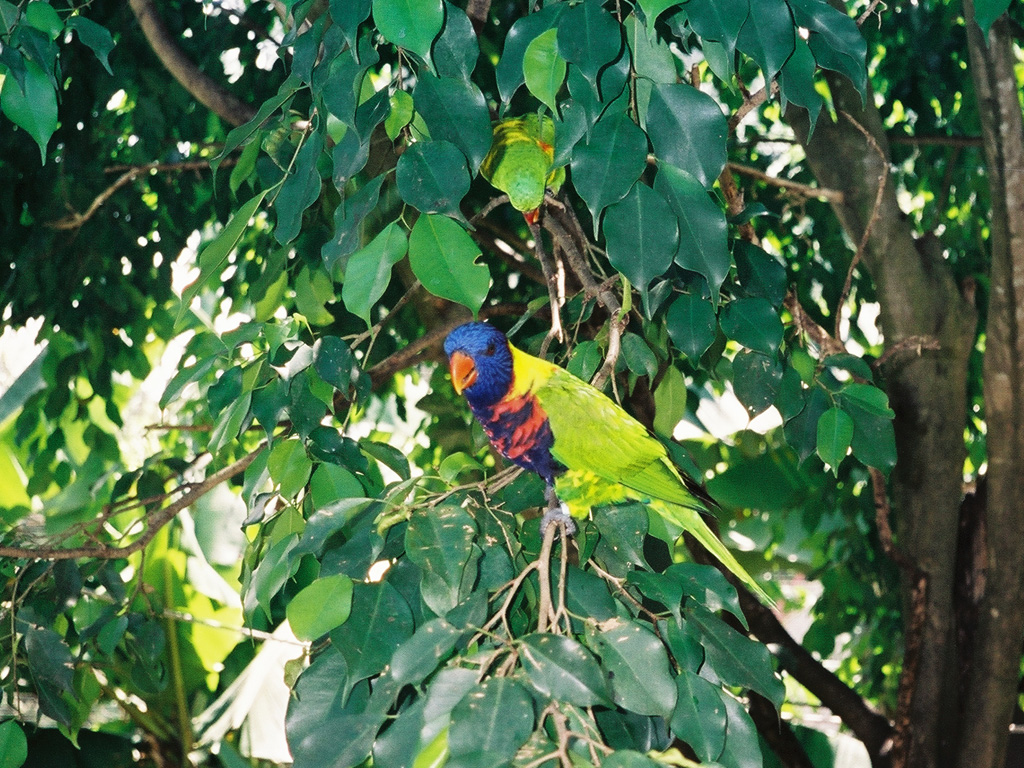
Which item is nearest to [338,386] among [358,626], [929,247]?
[358,626]

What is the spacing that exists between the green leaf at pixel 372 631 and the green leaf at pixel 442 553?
0.04 meters

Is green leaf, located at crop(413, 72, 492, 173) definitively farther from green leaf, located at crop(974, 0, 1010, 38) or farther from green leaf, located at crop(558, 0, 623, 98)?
green leaf, located at crop(974, 0, 1010, 38)

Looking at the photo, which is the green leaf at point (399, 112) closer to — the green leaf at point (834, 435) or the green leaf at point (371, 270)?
the green leaf at point (371, 270)

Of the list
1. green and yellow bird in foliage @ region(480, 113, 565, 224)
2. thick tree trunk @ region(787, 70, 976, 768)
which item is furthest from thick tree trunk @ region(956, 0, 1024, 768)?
green and yellow bird in foliage @ region(480, 113, 565, 224)

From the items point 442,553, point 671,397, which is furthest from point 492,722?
point 671,397

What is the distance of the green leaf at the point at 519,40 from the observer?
2.17 feet

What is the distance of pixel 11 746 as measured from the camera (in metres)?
0.98

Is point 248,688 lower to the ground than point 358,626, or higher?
lower

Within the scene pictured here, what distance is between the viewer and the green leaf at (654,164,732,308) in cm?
67

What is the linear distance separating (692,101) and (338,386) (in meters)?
0.47

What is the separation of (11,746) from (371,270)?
68 cm

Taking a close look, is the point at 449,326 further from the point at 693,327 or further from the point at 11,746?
the point at 11,746

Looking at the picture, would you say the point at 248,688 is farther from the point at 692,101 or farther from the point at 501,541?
the point at 692,101

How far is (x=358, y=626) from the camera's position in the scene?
729mm
